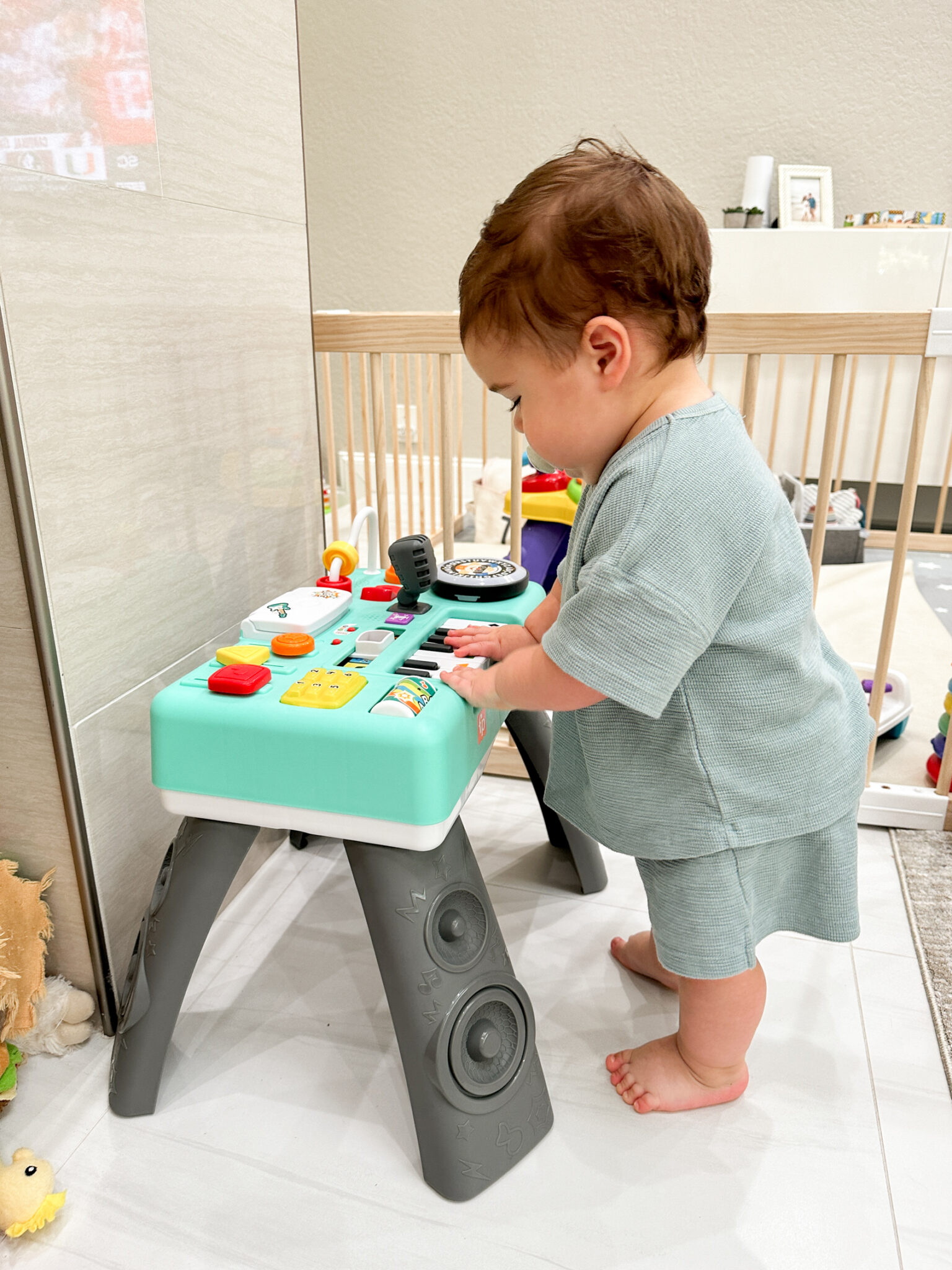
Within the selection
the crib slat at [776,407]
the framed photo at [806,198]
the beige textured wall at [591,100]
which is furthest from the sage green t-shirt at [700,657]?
the beige textured wall at [591,100]

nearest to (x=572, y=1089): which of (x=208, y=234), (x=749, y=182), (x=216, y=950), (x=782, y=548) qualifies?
(x=216, y=950)

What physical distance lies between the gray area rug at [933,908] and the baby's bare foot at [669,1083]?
0.70ft

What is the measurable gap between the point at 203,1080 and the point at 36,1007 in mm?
175

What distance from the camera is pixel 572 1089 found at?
821 mm

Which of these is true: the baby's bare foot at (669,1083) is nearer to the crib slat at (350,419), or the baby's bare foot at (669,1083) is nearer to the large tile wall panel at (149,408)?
the large tile wall panel at (149,408)

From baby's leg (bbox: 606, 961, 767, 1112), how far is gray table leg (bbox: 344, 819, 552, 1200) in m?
0.13

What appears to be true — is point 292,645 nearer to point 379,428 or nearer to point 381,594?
point 381,594

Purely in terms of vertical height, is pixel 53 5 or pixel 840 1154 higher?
pixel 53 5

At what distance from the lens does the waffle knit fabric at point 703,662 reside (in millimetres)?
611

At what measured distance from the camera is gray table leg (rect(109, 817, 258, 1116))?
2.43 ft

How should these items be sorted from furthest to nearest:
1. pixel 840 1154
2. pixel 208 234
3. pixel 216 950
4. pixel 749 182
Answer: pixel 749 182 < pixel 216 950 < pixel 208 234 < pixel 840 1154

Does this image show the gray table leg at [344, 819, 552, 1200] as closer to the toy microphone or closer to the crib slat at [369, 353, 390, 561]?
the toy microphone

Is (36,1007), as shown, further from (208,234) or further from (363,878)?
(208,234)

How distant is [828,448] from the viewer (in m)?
1.12
